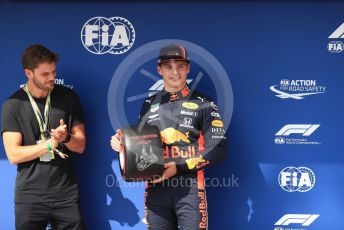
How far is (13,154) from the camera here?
2479mm

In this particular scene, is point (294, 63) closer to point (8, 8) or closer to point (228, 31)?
point (228, 31)

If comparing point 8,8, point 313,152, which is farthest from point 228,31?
point 8,8

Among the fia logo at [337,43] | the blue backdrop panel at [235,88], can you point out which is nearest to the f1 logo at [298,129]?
the blue backdrop panel at [235,88]

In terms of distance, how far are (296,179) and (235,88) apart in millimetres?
799

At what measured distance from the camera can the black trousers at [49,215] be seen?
8.15 ft

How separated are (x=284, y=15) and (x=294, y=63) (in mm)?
350

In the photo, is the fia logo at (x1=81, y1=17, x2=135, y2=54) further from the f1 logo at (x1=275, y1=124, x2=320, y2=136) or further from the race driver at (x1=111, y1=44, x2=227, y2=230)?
the f1 logo at (x1=275, y1=124, x2=320, y2=136)

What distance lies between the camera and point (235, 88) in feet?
9.80

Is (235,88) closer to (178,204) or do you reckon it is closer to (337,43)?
(337,43)

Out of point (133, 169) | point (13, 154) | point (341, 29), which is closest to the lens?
point (133, 169)

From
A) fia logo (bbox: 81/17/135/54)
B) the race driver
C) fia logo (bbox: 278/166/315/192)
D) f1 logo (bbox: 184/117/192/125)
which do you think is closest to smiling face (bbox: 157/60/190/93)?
the race driver

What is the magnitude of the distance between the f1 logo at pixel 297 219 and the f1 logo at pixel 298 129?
1.98 feet

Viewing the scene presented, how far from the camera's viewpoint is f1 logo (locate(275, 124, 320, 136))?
2975 millimetres

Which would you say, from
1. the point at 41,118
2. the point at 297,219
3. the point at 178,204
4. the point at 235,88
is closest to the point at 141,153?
the point at 178,204
